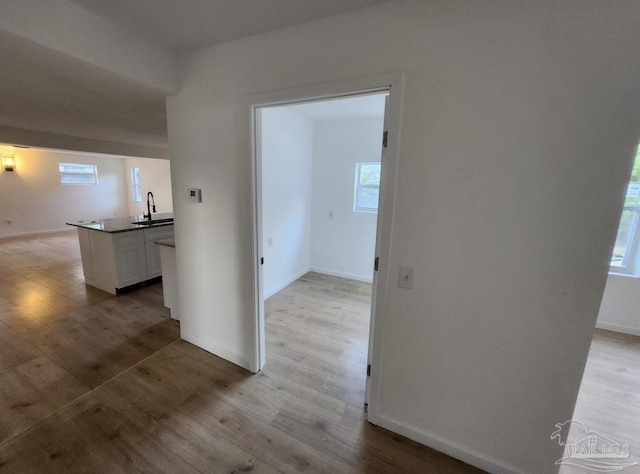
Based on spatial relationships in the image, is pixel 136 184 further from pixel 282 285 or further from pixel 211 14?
pixel 211 14

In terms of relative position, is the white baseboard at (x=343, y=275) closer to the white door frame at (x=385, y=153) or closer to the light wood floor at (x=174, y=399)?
the light wood floor at (x=174, y=399)

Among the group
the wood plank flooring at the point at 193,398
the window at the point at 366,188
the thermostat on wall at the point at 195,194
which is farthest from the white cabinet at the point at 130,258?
the window at the point at 366,188

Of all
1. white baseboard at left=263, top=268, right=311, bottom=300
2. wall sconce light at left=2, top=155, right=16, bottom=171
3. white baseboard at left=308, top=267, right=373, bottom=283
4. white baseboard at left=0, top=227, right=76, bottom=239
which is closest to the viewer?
white baseboard at left=263, top=268, right=311, bottom=300

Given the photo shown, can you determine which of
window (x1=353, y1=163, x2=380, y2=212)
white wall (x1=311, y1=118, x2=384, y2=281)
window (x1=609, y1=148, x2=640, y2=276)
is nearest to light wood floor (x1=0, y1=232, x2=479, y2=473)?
white wall (x1=311, y1=118, x2=384, y2=281)

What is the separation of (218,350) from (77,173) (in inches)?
376

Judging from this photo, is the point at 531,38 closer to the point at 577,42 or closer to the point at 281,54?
the point at 577,42

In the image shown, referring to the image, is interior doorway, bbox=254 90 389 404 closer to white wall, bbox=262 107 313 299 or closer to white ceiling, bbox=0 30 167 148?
white wall, bbox=262 107 313 299

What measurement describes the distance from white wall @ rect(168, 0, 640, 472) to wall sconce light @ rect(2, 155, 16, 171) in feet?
29.8

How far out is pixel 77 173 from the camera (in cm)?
830

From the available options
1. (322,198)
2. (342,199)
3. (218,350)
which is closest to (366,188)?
(342,199)

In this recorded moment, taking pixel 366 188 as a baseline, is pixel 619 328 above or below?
below

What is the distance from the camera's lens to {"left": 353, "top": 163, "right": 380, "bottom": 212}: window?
4250 mm

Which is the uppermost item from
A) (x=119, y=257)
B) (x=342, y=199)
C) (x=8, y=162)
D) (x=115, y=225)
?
(x=8, y=162)

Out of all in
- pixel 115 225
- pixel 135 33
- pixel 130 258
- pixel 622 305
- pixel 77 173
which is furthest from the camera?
pixel 77 173
